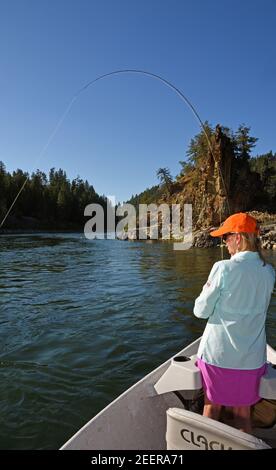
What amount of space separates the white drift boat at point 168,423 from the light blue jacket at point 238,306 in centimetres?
40

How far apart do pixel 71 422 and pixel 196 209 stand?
2320 inches

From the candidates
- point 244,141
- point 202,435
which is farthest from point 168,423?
point 244,141

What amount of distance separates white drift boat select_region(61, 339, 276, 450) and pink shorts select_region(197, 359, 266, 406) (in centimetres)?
14

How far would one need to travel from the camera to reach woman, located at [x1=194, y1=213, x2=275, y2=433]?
10.3 ft

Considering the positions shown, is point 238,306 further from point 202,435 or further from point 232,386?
point 202,435

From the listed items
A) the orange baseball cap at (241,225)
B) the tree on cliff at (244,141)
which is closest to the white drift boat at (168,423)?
the orange baseball cap at (241,225)

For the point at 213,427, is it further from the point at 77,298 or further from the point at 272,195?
the point at 272,195

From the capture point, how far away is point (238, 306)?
314cm

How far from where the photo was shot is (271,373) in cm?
339

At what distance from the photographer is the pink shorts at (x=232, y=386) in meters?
3.18

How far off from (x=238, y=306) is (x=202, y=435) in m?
1.09

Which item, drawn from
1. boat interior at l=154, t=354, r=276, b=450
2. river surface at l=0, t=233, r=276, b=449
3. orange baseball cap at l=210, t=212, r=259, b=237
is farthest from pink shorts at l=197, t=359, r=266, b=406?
river surface at l=0, t=233, r=276, b=449

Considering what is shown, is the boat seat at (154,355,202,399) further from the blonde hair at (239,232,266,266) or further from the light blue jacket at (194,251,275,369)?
the blonde hair at (239,232,266,266)
